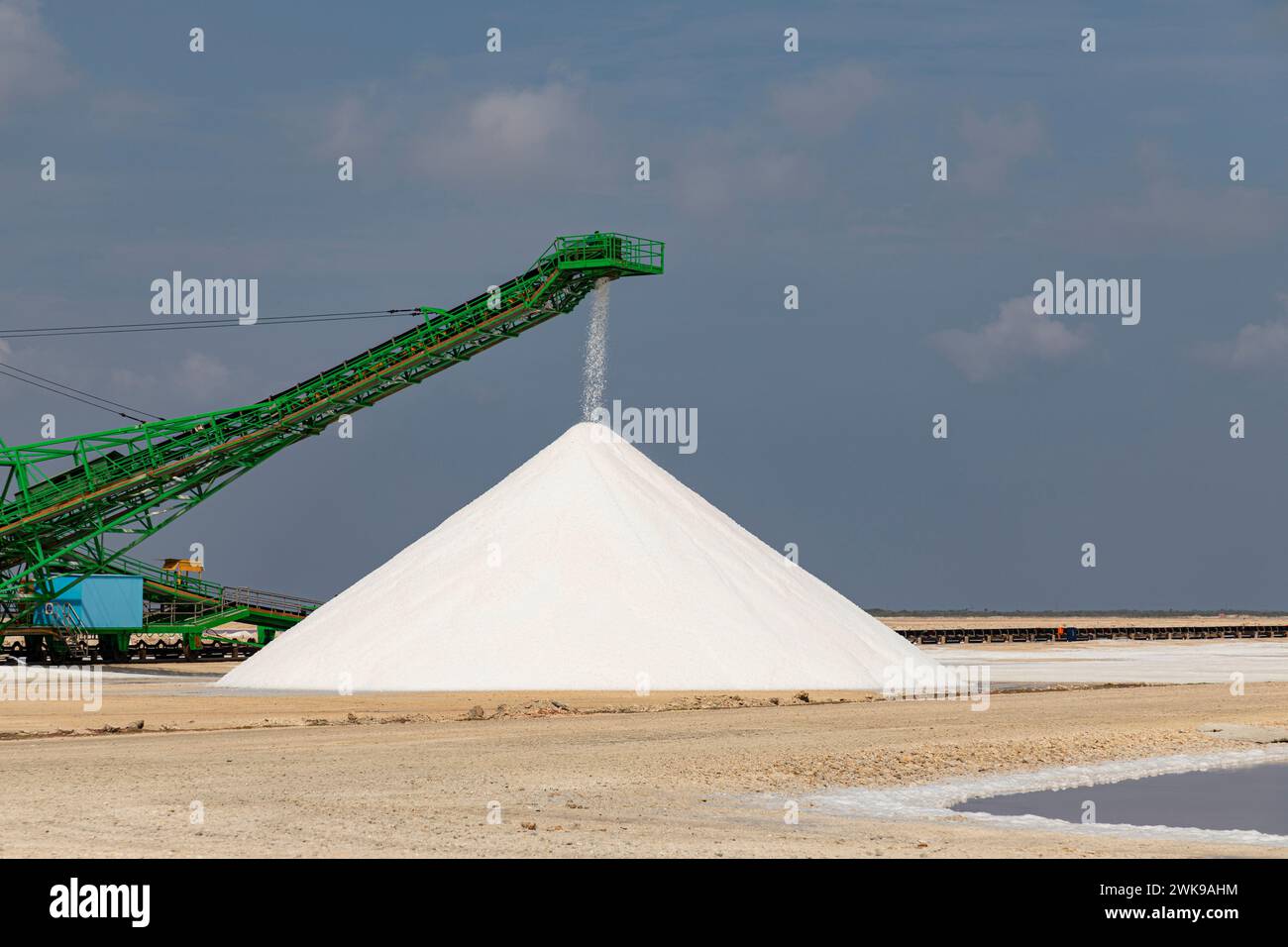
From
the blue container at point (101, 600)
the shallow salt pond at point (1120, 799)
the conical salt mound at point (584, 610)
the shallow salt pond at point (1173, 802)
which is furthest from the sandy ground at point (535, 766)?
the blue container at point (101, 600)

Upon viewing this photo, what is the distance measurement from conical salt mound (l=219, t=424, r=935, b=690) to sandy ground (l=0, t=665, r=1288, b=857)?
137 centimetres

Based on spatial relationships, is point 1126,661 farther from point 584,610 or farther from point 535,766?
point 535,766

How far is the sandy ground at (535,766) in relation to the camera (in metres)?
13.6

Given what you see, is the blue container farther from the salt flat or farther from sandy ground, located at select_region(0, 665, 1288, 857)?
the salt flat

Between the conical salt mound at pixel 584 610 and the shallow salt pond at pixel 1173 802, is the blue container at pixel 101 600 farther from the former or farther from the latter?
the shallow salt pond at pixel 1173 802

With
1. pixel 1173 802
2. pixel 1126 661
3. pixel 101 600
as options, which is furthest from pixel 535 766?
pixel 1126 661

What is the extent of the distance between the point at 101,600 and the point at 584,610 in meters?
19.7

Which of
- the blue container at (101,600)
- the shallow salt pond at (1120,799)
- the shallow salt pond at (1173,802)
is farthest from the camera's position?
the blue container at (101,600)

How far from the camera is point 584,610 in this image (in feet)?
116

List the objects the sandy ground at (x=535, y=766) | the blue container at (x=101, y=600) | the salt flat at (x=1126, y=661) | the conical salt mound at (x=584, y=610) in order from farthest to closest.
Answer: the blue container at (x=101, y=600) < the salt flat at (x=1126, y=661) < the conical salt mound at (x=584, y=610) < the sandy ground at (x=535, y=766)

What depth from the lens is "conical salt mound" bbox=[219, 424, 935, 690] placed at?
34.1m

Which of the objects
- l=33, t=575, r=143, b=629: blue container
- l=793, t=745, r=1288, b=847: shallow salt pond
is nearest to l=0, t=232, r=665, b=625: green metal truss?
l=33, t=575, r=143, b=629: blue container

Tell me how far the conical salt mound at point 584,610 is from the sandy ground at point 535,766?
137 centimetres
